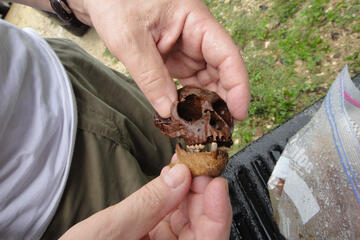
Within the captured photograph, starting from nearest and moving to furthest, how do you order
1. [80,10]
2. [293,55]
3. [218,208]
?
[218,208] < [80,10] < [293,55]

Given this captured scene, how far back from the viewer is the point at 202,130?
4.97 feet

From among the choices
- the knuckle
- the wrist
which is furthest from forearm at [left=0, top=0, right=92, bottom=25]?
the knuckle

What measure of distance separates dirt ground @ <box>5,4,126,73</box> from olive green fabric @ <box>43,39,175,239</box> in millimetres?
3681

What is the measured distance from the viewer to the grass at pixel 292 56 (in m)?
3.13

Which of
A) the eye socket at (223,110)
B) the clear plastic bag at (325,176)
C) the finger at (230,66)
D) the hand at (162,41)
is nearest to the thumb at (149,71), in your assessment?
the hand at (162,41)

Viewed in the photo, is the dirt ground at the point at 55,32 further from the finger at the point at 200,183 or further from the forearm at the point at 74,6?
the finger at the point at 200,183

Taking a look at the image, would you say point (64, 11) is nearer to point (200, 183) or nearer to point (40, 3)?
point (40, 3)

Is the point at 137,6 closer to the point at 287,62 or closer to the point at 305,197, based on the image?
the point at 305,197

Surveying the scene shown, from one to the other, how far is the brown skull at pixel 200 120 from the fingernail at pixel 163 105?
37 mm

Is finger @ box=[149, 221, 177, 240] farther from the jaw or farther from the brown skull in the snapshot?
the brown skull

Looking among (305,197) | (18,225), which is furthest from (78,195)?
(305,197)

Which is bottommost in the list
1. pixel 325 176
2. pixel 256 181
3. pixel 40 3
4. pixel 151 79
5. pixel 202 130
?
pixel 256 181

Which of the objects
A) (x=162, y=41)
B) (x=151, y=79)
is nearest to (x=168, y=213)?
(x=151, y=79)

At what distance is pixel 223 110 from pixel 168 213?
74 cm
